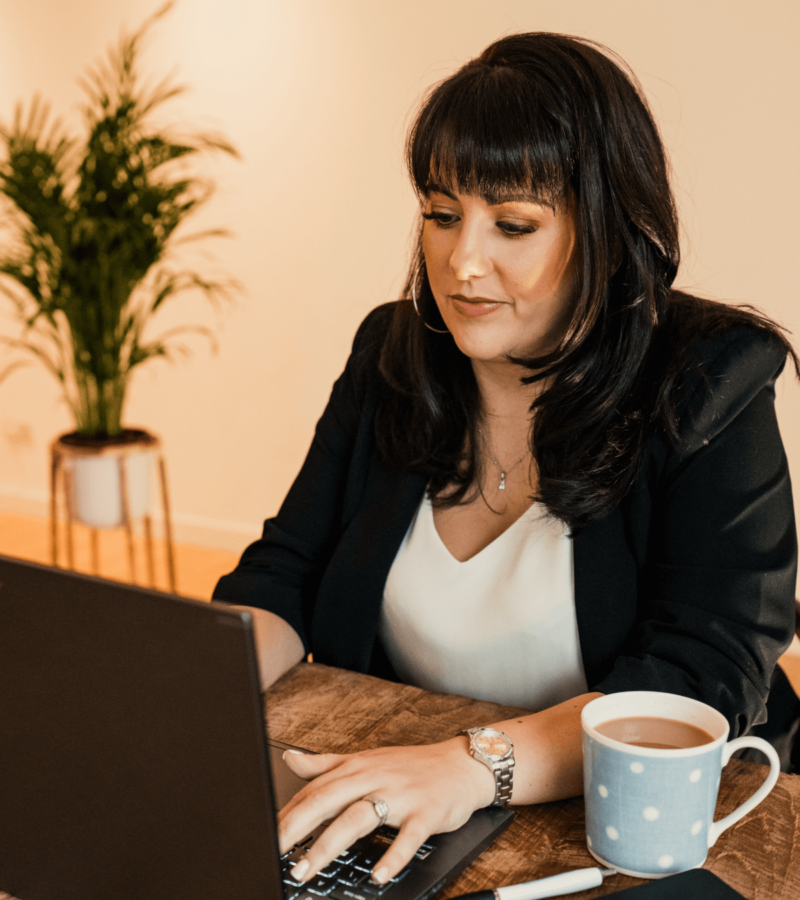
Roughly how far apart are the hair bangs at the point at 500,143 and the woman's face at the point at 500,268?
2 cm

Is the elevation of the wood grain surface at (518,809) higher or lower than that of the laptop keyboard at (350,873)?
lower

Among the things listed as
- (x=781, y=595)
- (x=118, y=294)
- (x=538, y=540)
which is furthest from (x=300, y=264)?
(x=781, y=595)

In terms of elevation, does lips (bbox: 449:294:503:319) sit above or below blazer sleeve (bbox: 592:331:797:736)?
above

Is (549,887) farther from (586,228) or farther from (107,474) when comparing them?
(107,474)

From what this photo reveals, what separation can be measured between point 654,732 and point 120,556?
127 inches

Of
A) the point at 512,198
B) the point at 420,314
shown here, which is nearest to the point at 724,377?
the point at 512,198

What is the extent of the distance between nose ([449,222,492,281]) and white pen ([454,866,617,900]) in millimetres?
659

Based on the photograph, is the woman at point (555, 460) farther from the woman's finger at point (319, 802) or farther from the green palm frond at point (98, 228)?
the green palm frond at point (98, 228)

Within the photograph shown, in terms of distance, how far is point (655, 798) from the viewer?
2.23ft

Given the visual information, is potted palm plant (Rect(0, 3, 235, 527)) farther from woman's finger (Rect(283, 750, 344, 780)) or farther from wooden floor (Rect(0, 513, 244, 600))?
woman's finger (Rect(283, 750, 344, 780))

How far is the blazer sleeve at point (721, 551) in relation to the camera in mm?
975

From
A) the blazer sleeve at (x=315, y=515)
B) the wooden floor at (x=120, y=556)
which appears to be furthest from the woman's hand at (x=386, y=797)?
the wooden floor at (x=120, y=556)

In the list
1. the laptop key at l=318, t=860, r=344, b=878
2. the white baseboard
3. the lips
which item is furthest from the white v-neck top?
the white baseboard

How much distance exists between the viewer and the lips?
3.74 ft
